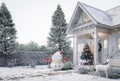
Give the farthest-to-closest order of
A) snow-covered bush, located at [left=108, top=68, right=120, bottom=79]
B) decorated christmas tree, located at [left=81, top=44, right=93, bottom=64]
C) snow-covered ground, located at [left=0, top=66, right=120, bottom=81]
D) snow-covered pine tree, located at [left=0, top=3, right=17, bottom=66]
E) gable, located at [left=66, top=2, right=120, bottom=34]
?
snow-covered pine tree, located at [left=0, top=3, right=17, bottom=66], decorated christmas tree, located at [left=81, top=44, right=93, bottom=64], gable, located at [left=66, top=2, right=120, bottom=34], snow-covered bush, located at [left=108, top=68, right=120, bottom=79], snow-covered ground, located at [left=0, top=66, right=120, bottom=81]

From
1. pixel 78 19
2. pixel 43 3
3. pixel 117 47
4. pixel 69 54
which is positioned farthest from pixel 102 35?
pixel 43 3

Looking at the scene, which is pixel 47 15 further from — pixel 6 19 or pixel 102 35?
pixel 102 35

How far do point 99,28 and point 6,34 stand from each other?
36.9ft

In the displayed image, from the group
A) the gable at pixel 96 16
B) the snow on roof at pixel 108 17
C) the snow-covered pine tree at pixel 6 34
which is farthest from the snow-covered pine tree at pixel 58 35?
the snow on roof at pixel 108 17

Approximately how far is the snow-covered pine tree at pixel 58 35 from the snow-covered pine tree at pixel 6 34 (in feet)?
18.3

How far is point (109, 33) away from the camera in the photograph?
10.9 m

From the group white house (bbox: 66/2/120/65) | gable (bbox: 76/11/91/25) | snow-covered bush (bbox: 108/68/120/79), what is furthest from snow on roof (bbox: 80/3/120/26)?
snow-covered bush (bbox: 108/68/120/79)

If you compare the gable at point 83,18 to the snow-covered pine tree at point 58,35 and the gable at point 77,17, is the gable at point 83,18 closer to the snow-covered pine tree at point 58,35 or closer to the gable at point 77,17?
the gable at point 77,17

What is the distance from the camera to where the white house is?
9914mm

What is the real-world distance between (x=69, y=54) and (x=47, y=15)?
974 centimetres

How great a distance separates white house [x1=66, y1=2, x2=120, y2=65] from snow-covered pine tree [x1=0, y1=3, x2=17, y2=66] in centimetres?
765

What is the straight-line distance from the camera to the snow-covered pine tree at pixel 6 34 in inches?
624

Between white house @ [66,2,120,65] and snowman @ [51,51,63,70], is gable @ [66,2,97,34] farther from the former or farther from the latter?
snowman @ [51,51,63,70]

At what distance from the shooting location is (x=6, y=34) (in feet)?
53.0
